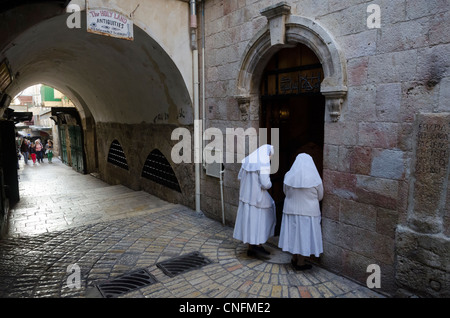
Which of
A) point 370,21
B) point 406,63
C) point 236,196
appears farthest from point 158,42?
point 406,63

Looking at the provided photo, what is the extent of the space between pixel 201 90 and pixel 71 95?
8.97 meters

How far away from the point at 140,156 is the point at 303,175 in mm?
6156

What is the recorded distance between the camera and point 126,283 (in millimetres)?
3695

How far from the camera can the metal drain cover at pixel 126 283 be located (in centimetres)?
351

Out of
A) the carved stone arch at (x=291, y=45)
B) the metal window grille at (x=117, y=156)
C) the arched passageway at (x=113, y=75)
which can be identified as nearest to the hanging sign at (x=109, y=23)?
the arched passageway at (x=113, y=75)

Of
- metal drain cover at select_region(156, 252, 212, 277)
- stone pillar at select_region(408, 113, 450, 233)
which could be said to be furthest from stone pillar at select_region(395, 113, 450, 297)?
metal drain cover at select_region(156, 252, 212, 277)

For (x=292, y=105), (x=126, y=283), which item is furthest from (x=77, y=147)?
(x=126, y=283)

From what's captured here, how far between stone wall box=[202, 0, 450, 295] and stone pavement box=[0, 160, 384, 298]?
0.50 metres

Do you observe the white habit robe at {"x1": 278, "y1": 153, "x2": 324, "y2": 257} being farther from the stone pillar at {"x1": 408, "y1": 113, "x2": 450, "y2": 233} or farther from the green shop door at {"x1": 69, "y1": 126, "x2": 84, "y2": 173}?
the green shop door at {"x1": 69, "y1": 126, "x2": 84, "y2": 173}

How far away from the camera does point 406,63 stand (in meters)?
3.15

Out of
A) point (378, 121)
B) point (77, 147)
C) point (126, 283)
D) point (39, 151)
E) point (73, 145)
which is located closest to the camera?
point (378, 121)

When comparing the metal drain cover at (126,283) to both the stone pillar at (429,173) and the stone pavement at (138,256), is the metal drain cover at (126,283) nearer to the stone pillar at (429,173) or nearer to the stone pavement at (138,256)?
the stone pavement at (138,256)

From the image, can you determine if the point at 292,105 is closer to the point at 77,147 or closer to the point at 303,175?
the point at 303,175

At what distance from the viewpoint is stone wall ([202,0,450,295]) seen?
9.84 feet
